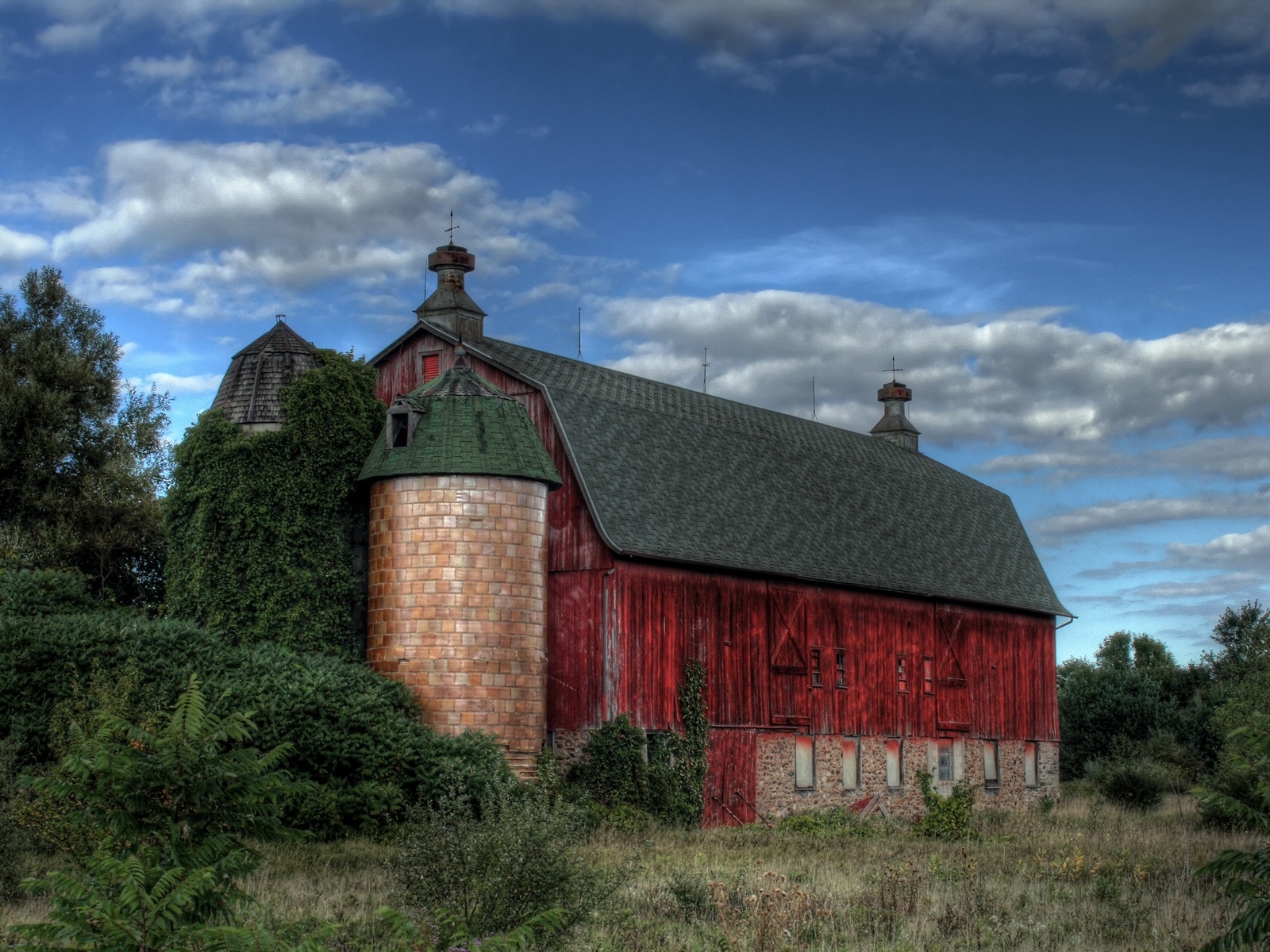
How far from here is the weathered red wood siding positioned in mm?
28047

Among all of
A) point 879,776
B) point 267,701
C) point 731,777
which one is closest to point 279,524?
point 267,701

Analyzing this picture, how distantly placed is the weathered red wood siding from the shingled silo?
0.95m

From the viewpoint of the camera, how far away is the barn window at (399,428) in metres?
27.7

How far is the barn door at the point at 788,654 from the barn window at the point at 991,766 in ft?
27.4

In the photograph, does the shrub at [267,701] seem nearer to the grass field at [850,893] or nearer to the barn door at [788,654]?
the grass field at [850,893]

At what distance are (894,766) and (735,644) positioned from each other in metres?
7.00

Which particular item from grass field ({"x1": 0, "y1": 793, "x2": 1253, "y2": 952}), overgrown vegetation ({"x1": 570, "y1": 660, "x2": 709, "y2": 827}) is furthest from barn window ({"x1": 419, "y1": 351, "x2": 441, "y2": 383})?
grass field ({"x1": 0, "y1": 793, "x2": 1253, "y2": 952})

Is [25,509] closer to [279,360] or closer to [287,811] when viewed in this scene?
[279,360]

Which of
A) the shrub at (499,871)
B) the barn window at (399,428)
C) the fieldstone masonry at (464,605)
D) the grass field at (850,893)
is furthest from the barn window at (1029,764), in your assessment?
the shrub at (499,871)

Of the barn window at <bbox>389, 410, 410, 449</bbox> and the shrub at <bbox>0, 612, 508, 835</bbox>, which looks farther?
the barn window at <bbox>389, 410, 410, 449</bbox>

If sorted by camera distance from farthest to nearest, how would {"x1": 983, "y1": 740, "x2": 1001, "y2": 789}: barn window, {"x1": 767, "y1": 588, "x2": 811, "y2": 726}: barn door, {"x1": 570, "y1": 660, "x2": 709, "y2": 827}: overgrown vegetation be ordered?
1. {"x1": 983, "y1": 740, "x2": 1001, "y2": 789}: barn window
2. {"x1": 767, "y1": 588, "x2": 811, "y2": 726}: barn door
3. {"x1": 570, "y1": 660, "x2": 709, "y2": 827}: overgrown vegetation

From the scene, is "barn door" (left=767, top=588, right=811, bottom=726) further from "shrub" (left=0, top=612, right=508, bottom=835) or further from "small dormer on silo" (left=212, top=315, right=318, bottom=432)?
"small dormer on silo" (left=212, top=315, right=318, bottom=432)

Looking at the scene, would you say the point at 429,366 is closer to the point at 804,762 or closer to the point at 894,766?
the point at 804,762

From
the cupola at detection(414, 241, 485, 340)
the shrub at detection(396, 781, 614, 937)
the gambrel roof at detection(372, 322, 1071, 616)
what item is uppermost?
the cupola at detection(414, 241, 485, 340)
